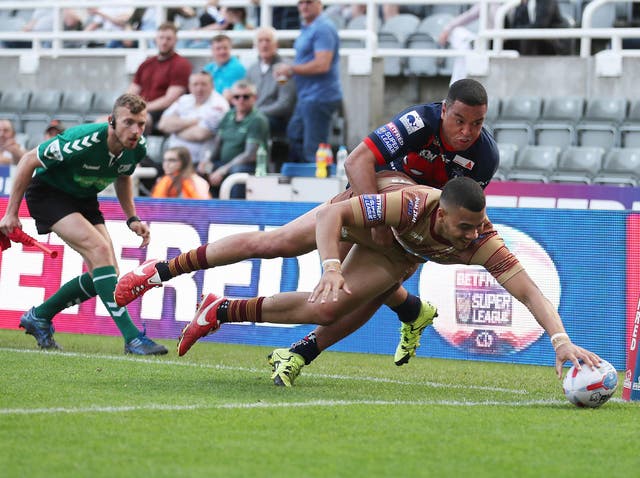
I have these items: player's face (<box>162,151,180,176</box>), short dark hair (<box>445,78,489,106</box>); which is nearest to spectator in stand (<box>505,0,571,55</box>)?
player's face (<box>162,151,180,176</box>)

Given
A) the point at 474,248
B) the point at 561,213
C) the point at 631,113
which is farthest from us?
the point at 631,113

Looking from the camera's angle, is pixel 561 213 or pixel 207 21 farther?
pixel 207 21

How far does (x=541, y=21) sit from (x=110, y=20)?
25.2 feet

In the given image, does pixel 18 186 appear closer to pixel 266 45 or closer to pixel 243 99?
pixel 243 99

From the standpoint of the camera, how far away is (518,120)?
53.7 feet

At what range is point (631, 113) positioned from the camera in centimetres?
1562

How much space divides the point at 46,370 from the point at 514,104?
9.02 m

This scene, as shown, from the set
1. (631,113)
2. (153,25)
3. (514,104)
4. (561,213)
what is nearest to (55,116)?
(153,25)

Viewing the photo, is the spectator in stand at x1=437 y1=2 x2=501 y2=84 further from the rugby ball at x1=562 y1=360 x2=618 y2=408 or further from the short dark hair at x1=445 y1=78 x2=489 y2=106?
the rugby ball at x1=562 y1=360 x2=618 y2=408

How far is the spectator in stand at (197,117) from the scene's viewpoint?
1655cm

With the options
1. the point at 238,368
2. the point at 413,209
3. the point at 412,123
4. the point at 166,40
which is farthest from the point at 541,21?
the point at 413,209

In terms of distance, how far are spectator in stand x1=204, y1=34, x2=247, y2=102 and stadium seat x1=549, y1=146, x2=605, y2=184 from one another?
4.52 metres

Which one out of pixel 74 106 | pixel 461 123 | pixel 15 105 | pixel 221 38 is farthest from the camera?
pixel 15 105

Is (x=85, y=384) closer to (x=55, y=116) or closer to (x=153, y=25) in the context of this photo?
(x=55, y=116)
